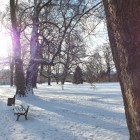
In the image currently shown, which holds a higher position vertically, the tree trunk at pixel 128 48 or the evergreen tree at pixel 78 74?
the evergreen tree at pixel 78 74

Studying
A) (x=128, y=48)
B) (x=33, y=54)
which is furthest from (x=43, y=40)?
(x=128, y=48)

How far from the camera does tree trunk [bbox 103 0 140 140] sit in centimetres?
333

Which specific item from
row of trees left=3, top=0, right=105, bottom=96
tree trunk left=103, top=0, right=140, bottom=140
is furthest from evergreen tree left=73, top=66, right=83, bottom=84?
tree trunk left=103, top=0, right=140, bottom=140

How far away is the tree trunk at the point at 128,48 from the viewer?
333 centimetres

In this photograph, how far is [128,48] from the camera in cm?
339

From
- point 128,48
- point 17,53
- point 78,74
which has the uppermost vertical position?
point 17,53

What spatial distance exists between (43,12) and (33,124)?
18087mm

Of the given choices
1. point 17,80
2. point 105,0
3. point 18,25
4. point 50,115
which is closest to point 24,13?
point 18,25

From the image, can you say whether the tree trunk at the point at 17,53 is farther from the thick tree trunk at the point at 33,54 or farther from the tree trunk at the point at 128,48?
the tree trunk at the point at 128,48

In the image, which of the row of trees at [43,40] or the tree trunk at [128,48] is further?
the row of trees at [43,40]

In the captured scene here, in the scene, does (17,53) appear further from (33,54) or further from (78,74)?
(78,74)

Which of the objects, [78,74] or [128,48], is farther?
[78,74]

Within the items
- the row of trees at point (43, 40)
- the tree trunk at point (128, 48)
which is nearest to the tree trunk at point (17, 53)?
the row of trees at point (43, 40)

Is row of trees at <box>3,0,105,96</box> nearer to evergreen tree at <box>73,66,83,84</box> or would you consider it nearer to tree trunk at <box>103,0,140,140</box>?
evergreen tree at <box>73,66,83,84</box>
